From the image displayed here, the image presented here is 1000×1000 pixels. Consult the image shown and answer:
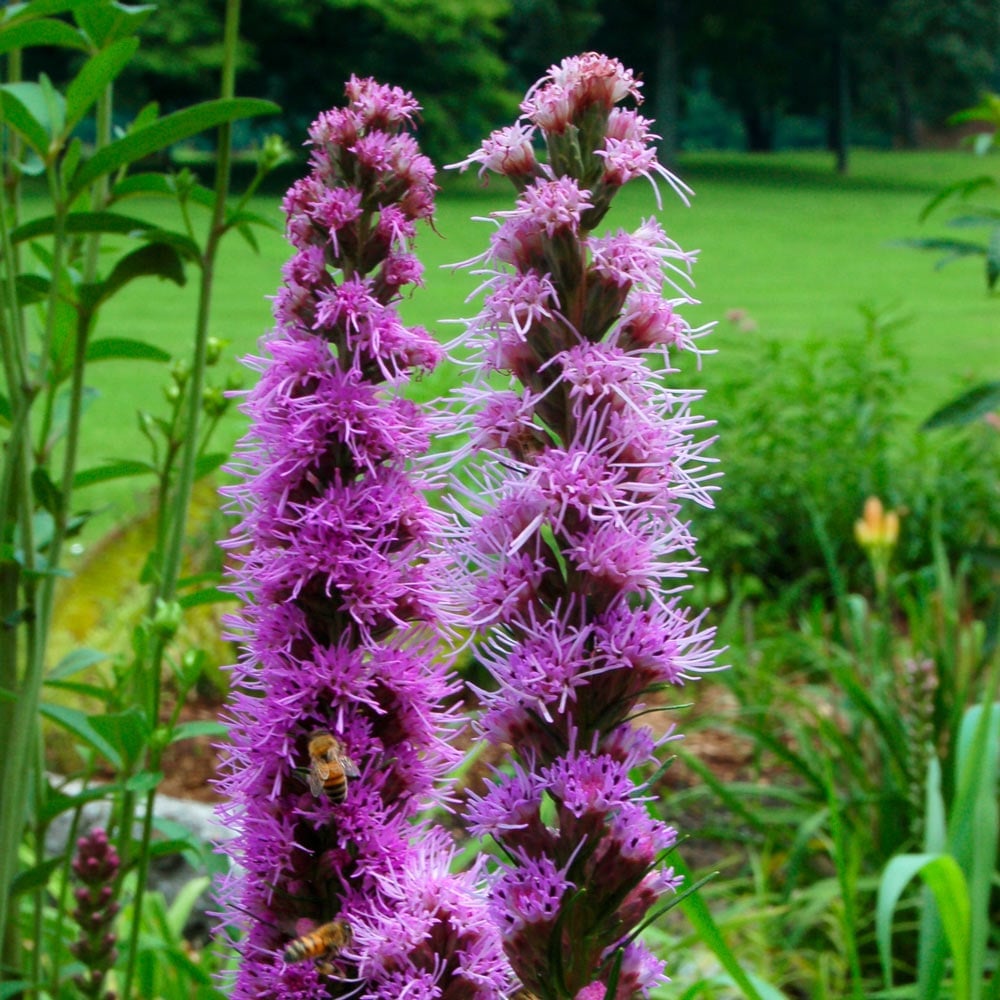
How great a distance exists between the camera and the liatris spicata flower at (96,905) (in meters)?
1.59

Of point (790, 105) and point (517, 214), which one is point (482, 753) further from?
point (790, 105)

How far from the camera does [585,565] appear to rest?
75 cm

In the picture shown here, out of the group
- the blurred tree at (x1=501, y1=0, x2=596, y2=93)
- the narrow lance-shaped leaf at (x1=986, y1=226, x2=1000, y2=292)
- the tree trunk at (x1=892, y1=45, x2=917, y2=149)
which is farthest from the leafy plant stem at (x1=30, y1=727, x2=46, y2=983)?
the tree trunk at (x1=892, y1=45, x2=917, y2=149)

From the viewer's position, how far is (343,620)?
2.61 ft

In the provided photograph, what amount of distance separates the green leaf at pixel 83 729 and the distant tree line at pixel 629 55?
650 inches

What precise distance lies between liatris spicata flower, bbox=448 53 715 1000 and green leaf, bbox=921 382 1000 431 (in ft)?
7.84

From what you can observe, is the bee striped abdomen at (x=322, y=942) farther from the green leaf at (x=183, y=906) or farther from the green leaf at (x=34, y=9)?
the green leaf at (x=183, y=906)

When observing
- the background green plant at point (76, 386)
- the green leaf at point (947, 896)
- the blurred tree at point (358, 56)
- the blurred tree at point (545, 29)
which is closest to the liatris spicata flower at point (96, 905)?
the background green plant at point (76, 386)

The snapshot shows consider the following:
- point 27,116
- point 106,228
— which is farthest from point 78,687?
point 27,116

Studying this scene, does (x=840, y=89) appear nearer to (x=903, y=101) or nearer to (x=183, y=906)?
(x=903, y=101)

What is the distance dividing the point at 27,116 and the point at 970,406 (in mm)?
2258

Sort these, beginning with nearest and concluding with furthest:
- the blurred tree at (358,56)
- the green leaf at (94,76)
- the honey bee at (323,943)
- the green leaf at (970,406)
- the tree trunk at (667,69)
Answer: the honey bee at (323,943) < the green leaf at (94,76) < the green leaf at (970,406) < the blurred tree at (358,56) < the tree trunk at (667,69)

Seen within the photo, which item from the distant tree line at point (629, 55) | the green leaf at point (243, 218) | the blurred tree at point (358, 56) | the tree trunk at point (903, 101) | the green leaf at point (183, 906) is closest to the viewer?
the green leaf at point (243, 218)

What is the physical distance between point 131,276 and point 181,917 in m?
1.77
